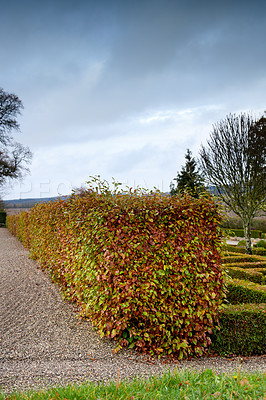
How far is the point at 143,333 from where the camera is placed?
11.8 ft

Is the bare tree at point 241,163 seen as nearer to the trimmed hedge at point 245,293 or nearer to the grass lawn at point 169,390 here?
the trimmed hedge at point 245,293

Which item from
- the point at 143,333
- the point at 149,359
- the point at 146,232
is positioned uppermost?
the point at 146,232

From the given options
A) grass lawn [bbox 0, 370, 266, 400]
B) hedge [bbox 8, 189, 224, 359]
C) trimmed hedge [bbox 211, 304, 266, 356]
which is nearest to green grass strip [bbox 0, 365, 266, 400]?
grass lawn [bbox 0, 370, 266, 400]

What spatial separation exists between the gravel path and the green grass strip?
0.37 m

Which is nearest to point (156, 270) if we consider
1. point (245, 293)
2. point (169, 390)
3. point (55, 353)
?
point (169, 390)

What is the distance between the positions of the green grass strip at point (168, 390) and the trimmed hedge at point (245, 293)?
2.68 meters

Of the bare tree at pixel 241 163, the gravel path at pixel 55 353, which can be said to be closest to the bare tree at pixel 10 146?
the bare tree at pixel 241 163

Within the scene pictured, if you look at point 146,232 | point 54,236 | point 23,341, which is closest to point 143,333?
point 146,232

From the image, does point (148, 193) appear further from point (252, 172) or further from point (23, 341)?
point (252, 172)

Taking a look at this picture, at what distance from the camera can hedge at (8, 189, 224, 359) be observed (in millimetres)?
3465

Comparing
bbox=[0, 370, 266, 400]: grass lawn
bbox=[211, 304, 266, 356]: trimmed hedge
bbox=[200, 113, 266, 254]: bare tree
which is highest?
bbox=[200, 113, 266, 254]: bare tree

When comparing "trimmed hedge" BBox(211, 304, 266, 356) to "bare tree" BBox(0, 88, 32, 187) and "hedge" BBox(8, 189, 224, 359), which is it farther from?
"bare tree" BBox(0, 88, 32, 187)

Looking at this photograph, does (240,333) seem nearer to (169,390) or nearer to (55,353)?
(169,390)

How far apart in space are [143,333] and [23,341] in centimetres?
169
